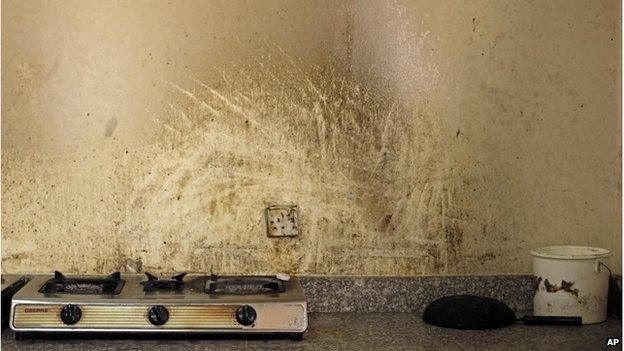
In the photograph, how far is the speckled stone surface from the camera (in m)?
2.17

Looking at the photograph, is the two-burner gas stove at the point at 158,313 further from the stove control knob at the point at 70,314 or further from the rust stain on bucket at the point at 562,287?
the rust stain on bucket at the point at 562,287

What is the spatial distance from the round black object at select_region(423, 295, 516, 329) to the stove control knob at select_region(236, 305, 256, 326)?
489mm

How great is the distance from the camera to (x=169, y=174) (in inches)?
85.6

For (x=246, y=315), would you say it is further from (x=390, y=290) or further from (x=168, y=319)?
(x=390, y=290)

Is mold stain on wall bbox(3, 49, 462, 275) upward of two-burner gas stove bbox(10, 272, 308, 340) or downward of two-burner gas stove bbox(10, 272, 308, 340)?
upward

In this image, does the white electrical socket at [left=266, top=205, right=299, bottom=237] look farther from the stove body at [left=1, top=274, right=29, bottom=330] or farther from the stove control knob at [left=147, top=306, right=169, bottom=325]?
the stove body at [left=1, top=274, right=29, bottom=330]

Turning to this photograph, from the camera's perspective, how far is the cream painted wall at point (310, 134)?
2.16 metres

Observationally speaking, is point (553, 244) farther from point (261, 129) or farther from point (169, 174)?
point (169, 174)

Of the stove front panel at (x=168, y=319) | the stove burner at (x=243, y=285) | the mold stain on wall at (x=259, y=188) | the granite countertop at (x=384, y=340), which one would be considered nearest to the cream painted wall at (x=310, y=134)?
the mold stain on wall at (x=259, y=188)

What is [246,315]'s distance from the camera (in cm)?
181

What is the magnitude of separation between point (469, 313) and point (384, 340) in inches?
9.6

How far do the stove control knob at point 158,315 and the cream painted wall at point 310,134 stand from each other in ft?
1.22

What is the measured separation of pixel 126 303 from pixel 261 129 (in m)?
0.63

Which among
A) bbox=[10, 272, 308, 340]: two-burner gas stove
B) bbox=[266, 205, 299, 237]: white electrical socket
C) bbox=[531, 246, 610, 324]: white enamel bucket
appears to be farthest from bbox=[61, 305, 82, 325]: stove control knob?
bbox=[531, 246, 610, 324]: white enamel bucket
